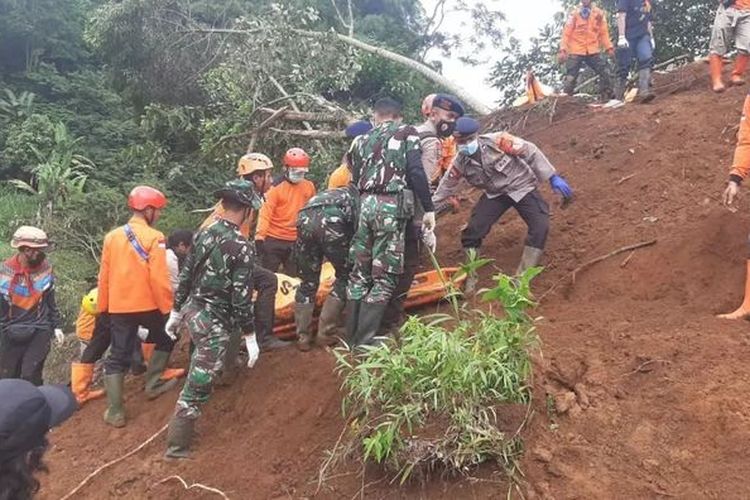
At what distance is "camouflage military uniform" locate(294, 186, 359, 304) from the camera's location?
538 centimetres

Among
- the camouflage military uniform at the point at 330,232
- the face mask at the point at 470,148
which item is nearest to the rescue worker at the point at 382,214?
the camouflage military uniform at the point at 330,232

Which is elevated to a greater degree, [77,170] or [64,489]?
[77,170]

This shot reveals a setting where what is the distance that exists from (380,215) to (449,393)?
166cm

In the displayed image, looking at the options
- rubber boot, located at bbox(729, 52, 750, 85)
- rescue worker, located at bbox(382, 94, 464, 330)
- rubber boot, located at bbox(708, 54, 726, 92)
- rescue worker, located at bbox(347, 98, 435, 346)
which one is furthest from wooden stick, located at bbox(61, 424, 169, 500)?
rubber boot, located at bbox(729, 52, 750, 85)

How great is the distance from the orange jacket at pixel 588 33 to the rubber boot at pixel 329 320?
6025mm

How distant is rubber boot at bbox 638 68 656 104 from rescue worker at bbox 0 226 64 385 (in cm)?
709

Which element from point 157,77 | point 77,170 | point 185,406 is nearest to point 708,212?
point 185,406

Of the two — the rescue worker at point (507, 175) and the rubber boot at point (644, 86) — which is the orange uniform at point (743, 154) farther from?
the rubber boot at point (644, 86)

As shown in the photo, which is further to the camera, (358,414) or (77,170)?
(77,170)

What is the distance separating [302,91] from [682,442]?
28.3ft

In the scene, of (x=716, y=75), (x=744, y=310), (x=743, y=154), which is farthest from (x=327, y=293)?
(x=716, y=75)

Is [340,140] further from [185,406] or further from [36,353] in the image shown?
[185,406]

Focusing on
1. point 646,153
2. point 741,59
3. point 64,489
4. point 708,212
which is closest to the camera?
point 64,489

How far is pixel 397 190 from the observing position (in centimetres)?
500
